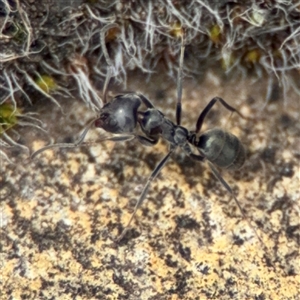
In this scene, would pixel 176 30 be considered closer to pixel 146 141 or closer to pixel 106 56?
pixel 106 56

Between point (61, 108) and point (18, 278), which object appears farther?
point (61, 108)

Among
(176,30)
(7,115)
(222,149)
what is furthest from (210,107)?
(7,115)

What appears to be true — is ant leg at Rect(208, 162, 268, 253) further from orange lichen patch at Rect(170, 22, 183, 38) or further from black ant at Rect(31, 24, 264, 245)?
orange lichen patch at Rect(170, 22, 183, 38)


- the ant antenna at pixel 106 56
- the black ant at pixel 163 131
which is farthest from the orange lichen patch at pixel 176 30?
the ant antenna at pixel 106 56

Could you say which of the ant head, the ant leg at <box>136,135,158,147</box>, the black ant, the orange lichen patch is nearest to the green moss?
the black ant

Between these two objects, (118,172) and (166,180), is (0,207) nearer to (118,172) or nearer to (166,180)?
(118,172)

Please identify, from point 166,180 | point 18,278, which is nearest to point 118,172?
point 166,180

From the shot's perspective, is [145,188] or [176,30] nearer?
[145,188]
